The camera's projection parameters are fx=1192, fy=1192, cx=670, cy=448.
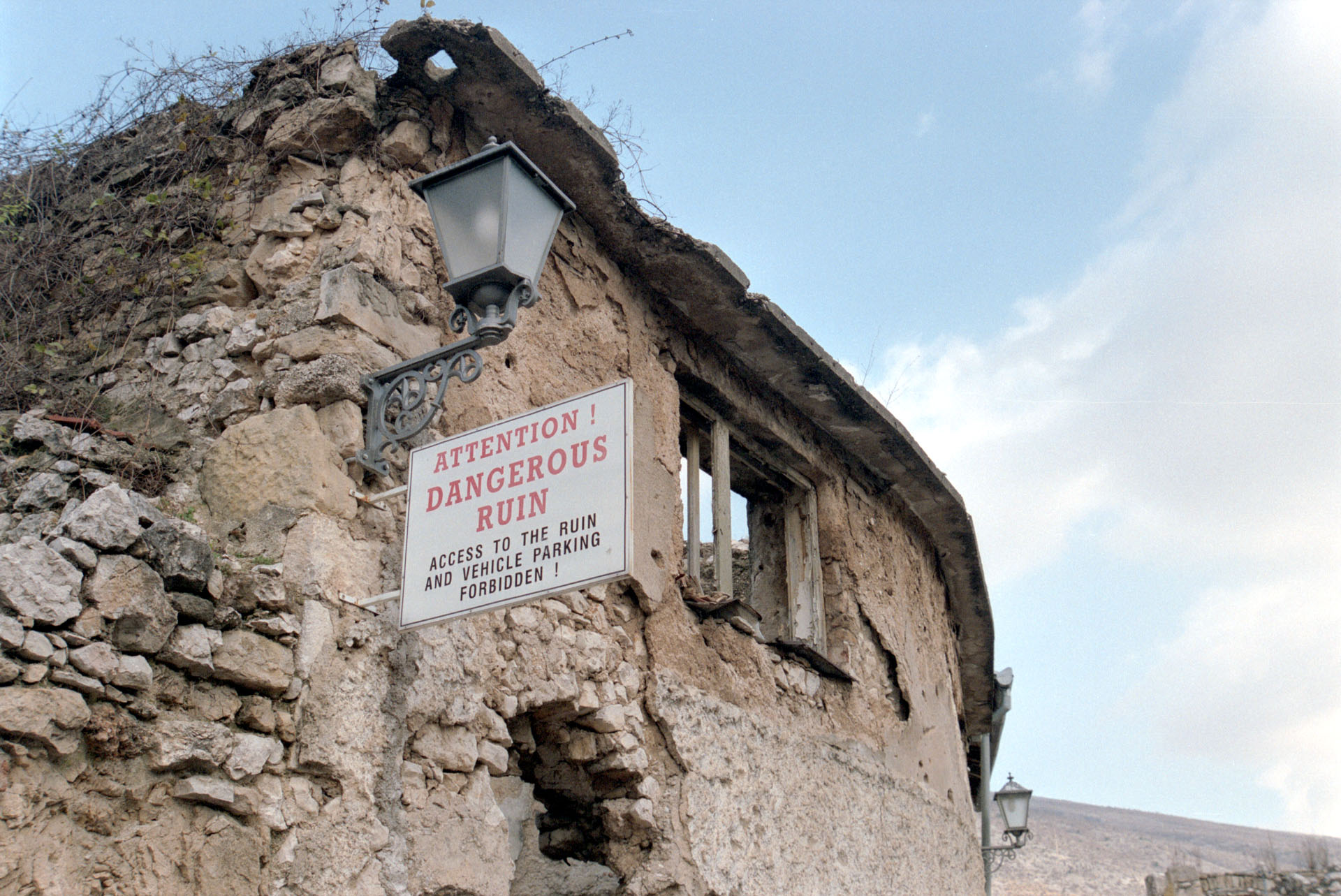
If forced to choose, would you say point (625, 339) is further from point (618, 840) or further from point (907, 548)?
point (907, 548)

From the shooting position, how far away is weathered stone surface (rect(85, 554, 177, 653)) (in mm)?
2732

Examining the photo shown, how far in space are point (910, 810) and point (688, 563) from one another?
2.12 m

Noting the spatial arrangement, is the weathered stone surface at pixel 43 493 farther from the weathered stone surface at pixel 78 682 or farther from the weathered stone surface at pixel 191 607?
the weathered stone surface at pixel 78 682

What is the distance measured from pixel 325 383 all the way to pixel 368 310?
1.15 ft

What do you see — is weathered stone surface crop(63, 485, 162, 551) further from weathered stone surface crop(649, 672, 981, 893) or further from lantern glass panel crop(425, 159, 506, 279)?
weathered stone surface crop(649, 672, 981, 893)

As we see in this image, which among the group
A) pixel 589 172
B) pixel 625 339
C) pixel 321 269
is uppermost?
pixel 589 172

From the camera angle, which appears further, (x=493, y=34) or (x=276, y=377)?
(x=493, y=34)

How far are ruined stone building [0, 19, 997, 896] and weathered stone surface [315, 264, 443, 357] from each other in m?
0.01

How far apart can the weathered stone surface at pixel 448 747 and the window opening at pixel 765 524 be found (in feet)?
6.72

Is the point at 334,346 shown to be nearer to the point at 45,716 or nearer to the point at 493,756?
the point at 493,756

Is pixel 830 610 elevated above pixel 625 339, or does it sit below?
below

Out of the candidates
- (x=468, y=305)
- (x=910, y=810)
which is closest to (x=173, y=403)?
(x=468, y=305)

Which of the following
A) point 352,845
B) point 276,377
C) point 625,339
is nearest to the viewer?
point 352,845

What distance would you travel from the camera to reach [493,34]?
4117 mm
